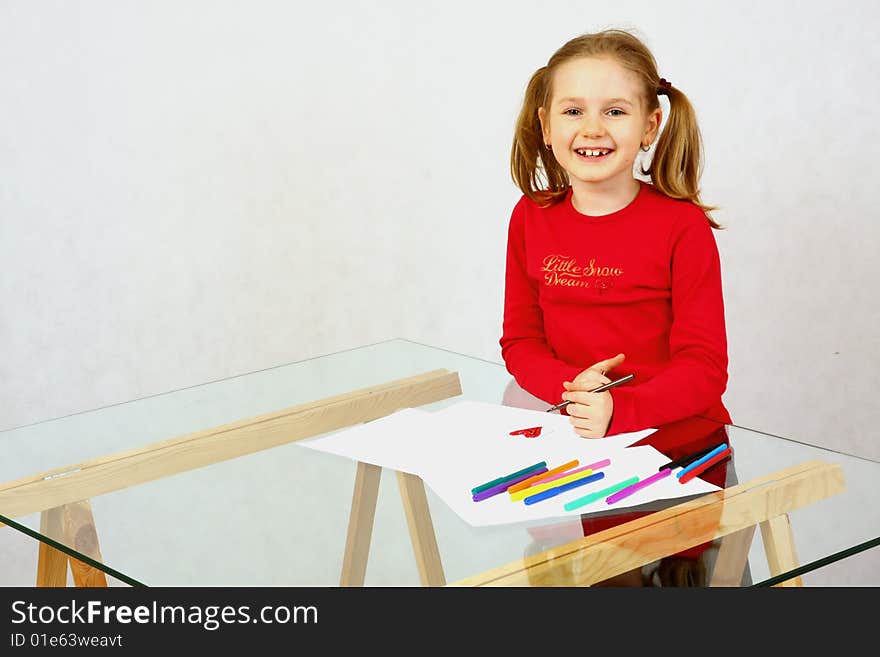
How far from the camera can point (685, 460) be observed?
1119 mm

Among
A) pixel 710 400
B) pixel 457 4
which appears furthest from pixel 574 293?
pixel 457 4

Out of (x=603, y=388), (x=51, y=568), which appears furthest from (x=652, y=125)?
(x=51, y=568)

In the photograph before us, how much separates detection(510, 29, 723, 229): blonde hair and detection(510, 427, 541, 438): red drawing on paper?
0.43 metres

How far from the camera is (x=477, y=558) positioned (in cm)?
93

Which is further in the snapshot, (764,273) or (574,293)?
(764,273)

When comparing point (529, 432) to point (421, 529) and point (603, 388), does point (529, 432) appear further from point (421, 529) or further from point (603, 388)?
point (421, 529)

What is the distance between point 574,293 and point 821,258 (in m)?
0.95

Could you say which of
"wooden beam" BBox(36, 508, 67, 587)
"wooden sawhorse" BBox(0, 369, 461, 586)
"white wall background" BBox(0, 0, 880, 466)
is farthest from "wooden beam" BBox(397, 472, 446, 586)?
"white wall background" BBox(0, 0, 880, 466)

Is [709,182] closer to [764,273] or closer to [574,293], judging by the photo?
[764,273]

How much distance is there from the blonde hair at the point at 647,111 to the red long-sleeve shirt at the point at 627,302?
0.03 m

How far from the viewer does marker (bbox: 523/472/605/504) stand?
3.38 ft

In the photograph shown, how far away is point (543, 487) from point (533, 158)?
69 centimetres
